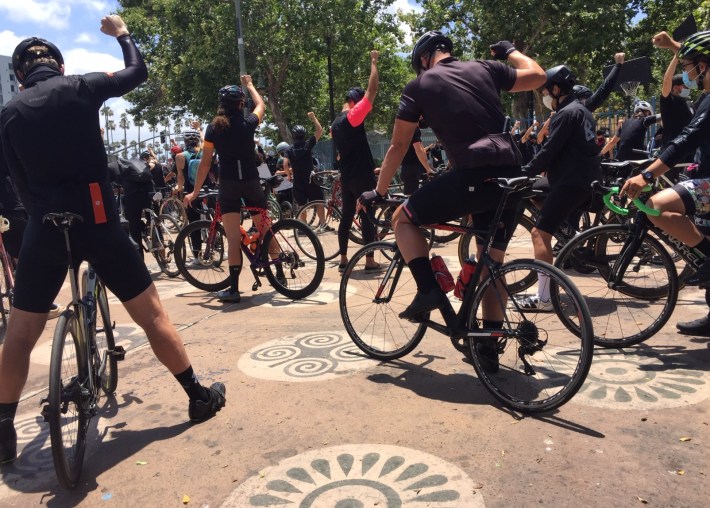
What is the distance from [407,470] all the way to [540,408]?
2.72 feet

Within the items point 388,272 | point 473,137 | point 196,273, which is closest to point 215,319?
Result: point 196,273

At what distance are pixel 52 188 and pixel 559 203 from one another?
350cm

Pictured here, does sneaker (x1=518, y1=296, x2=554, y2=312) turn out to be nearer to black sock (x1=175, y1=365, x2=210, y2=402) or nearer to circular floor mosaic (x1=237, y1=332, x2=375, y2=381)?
circular floor mosaic (x1=237, y1=332, x2=375, y2=381)

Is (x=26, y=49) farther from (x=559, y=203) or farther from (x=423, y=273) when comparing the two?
(x=559, y=203)

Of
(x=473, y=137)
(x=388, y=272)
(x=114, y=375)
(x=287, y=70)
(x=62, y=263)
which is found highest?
(x=287, y=70)

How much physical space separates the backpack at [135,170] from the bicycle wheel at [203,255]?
116cm

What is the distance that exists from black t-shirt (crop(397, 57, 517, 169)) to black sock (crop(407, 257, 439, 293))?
0.60 m

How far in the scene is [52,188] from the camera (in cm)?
273

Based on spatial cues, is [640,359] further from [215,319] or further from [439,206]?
[215,319]

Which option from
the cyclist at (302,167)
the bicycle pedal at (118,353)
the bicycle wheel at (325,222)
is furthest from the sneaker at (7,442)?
the cyclist at (302,167)

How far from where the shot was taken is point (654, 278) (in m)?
4.05

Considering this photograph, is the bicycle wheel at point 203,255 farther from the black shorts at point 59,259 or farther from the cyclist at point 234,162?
the black shorts at point 59,259

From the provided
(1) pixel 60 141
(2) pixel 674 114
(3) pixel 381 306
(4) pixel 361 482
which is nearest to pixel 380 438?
(4) pixel 361 482

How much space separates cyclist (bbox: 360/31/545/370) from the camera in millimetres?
3186
